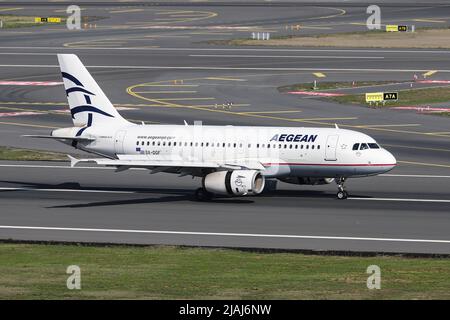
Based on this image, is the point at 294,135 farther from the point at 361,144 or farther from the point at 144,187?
the point at 144,187

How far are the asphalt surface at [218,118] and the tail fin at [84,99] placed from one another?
13.6ft

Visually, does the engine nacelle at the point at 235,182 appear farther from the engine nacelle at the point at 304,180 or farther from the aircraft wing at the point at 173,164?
the engine nacelle at the point at 304,180

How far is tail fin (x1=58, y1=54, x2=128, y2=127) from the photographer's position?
69062 millimetres

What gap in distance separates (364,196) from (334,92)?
145 feet

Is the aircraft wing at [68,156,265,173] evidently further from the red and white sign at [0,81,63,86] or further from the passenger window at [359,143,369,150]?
the red and white sign at [0,81,63,86]

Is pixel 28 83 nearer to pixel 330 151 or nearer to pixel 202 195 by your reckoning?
pixel 202 195

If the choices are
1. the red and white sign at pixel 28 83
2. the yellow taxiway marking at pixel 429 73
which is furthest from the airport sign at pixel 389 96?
the red and white sign at pixel 28 83

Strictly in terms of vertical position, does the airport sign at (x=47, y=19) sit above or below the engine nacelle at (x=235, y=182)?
above


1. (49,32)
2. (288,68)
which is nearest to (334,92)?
(288,68)

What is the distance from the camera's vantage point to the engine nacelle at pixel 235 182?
62625 mm

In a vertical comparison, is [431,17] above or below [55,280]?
above

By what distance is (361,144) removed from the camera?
63906mm

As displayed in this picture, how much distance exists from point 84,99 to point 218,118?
2767 cm

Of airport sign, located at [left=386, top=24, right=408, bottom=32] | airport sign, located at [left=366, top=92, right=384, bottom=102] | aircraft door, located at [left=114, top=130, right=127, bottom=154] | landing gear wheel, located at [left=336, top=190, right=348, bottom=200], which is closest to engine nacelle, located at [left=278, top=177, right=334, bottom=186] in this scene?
landing gear wheel, located at [left=336, top=190, right=348, bottom=200]
